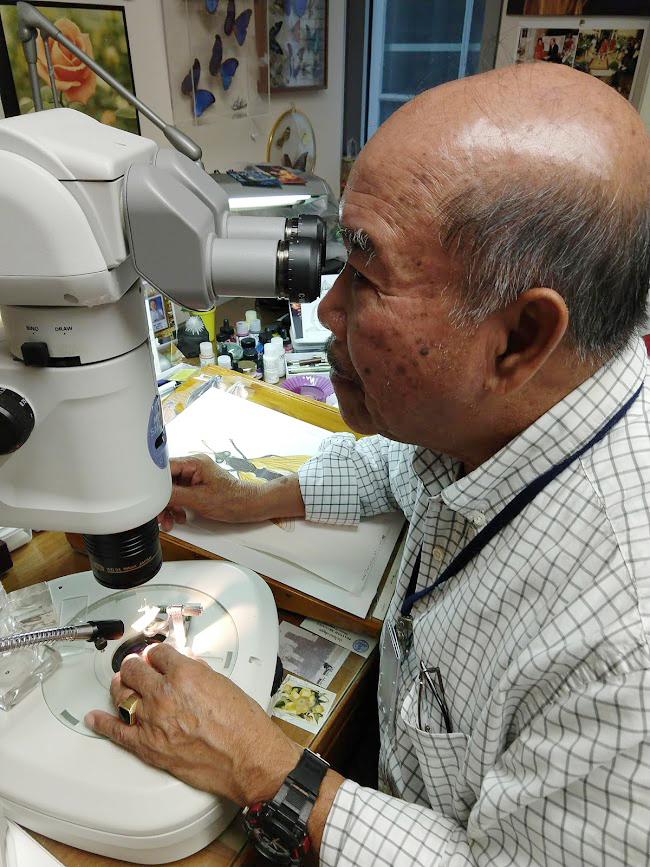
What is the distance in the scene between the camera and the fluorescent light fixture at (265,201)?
4.62ft

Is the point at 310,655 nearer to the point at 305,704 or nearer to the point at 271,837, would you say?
the point at 305,704

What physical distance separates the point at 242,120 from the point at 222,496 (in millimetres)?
1361

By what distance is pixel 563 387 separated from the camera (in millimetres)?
715

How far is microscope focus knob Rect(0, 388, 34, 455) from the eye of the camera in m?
0.56

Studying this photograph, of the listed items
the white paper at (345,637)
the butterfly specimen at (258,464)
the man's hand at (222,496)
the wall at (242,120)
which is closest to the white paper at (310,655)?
the white paper at (345,637)

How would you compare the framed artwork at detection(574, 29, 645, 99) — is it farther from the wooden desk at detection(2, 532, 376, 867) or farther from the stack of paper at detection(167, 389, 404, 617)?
the wooden desk at detection(2, 532, 376, 867)

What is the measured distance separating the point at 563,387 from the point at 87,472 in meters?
0.54

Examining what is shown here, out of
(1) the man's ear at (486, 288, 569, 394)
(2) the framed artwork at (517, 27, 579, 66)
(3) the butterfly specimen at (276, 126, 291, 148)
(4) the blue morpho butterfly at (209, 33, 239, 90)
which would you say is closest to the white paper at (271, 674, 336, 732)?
(1) the man's ear at (486, 288, 569, 394)

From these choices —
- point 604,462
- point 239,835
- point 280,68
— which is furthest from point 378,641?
point 280,68

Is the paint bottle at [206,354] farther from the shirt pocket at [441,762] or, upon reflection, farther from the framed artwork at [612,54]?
the framed artwork at [612,54]

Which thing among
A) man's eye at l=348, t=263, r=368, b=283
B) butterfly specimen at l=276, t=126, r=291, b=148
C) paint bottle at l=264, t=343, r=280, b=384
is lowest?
paint bottle at l=264, t=343, r=280, b=384

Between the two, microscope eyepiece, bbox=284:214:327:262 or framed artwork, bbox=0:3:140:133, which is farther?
framed artwork, bbox=0:3:140:133

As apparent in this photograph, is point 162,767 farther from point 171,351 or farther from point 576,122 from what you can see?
point 171,351

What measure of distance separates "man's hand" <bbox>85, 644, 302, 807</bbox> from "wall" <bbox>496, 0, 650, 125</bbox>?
6.24ft
